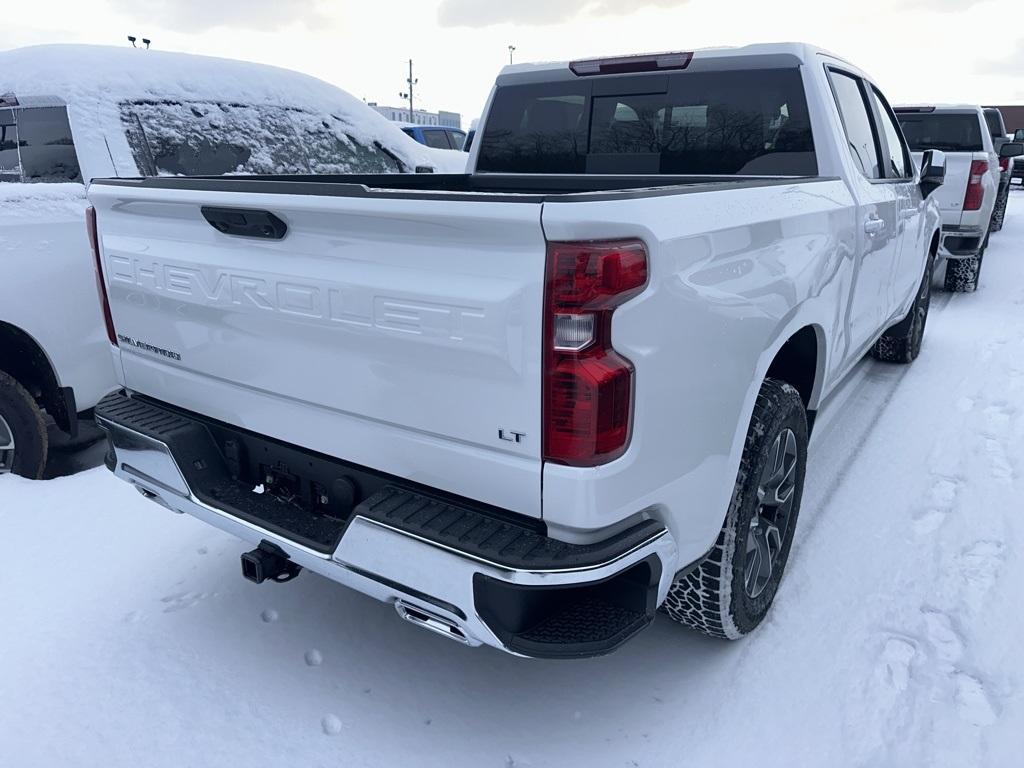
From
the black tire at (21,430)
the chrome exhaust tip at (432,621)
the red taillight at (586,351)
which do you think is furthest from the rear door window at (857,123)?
the black tire at (21,430)

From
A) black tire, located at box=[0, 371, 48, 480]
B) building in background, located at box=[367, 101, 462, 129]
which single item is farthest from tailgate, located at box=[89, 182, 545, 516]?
building in background, located at box=[367, 101, 462, 129]

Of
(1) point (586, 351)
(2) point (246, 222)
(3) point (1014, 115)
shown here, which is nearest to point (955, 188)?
(1) point (586, 351)

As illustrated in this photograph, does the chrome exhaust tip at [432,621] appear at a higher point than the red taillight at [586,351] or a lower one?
lower

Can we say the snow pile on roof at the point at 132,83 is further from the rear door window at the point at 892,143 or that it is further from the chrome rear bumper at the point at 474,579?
the rear door window at the point at 892,143

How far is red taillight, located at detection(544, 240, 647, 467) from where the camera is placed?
65.1 inches

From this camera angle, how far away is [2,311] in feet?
11.0

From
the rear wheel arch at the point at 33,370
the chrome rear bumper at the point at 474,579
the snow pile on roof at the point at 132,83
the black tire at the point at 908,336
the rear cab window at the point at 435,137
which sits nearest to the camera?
the chrome rear bumper at the point at 474,579

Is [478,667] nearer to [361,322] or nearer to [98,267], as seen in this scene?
[361,322]

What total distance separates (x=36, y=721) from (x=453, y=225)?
1.96 m

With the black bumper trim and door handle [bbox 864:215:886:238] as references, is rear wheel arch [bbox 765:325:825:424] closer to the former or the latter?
door handle [bbox 864:215:886:238]

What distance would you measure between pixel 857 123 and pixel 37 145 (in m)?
3.94

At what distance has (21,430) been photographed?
11.9 feet

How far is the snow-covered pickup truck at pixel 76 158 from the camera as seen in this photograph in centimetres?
346

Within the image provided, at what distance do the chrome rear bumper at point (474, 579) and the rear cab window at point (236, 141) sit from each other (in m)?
2.88
